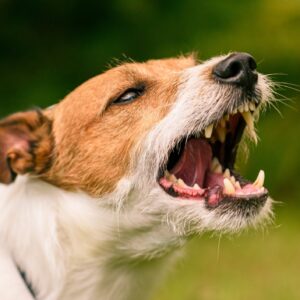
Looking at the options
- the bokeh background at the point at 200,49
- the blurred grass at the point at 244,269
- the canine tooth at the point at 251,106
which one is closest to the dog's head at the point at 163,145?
the canine tooth at the point at 251,106

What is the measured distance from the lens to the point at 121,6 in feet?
Result: 30.3

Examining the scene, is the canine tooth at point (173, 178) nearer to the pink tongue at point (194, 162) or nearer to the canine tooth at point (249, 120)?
the pink tongue at point (194, 162)

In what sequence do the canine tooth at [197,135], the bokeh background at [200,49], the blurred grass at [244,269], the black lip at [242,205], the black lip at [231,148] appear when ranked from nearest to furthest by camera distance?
1. the black lip at [242,205]
2. the canine tooth at [197,135]
3. the black lip at [231,148]
4. the blurred grass at [244,269]
5. the bokeh background at [200,49]

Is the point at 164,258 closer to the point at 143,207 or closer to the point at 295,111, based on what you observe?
the point at 143,207

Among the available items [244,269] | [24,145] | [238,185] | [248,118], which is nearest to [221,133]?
[248,118]

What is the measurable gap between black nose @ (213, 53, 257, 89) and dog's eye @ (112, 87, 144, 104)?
42cm

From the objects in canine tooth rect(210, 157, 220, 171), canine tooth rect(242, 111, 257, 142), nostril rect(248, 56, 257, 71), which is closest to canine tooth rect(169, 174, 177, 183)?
canine tooth rect(210, 157, 220, 171)

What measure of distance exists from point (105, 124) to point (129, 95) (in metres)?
0.19

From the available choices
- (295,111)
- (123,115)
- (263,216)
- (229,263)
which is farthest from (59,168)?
(295,111)

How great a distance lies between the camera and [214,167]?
4.07 metres

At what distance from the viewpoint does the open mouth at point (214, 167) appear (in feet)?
12.8

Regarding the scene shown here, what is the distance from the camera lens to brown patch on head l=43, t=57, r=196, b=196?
4062mm

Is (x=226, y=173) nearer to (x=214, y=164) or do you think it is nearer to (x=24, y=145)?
(x=214, y=164)

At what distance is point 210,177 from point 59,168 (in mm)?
748
